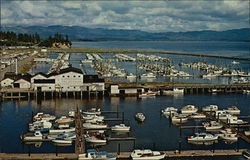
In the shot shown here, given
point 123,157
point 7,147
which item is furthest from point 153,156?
point 7,147

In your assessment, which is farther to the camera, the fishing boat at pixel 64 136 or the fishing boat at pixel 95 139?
the fishing boat at pixel 64 136

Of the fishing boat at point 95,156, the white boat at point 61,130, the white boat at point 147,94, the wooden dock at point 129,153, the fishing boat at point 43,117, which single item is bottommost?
the wooden dock at point 129,153

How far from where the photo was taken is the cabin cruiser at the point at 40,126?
110ft

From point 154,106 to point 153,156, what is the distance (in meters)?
19.8

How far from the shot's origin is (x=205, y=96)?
5406 cm

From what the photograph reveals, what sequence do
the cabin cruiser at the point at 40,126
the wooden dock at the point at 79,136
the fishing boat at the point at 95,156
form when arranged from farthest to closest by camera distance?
the cabin cruiser at the point at 40,126 < the wooden dock at the point at 79,136 < the fishing boat at the point at 95,156

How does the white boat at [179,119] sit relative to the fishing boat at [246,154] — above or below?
above

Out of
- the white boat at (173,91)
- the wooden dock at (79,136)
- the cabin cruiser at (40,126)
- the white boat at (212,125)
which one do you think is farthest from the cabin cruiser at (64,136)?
the white boat at (173,91)

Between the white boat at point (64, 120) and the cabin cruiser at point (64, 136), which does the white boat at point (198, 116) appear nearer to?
the white boat at point (64, 120)

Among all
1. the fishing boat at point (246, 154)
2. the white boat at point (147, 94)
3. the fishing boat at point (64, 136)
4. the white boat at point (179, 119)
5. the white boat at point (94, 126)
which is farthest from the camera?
the white boat at point (147, 94)

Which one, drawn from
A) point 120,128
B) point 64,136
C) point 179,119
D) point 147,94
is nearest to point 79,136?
point 64,136

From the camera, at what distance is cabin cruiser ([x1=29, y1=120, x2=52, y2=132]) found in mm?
33531

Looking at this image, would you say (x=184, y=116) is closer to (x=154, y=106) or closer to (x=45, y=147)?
(x=154, y=106)

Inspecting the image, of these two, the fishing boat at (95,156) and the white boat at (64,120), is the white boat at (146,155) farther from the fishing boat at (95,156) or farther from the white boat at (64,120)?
the white boat at (64,120)
